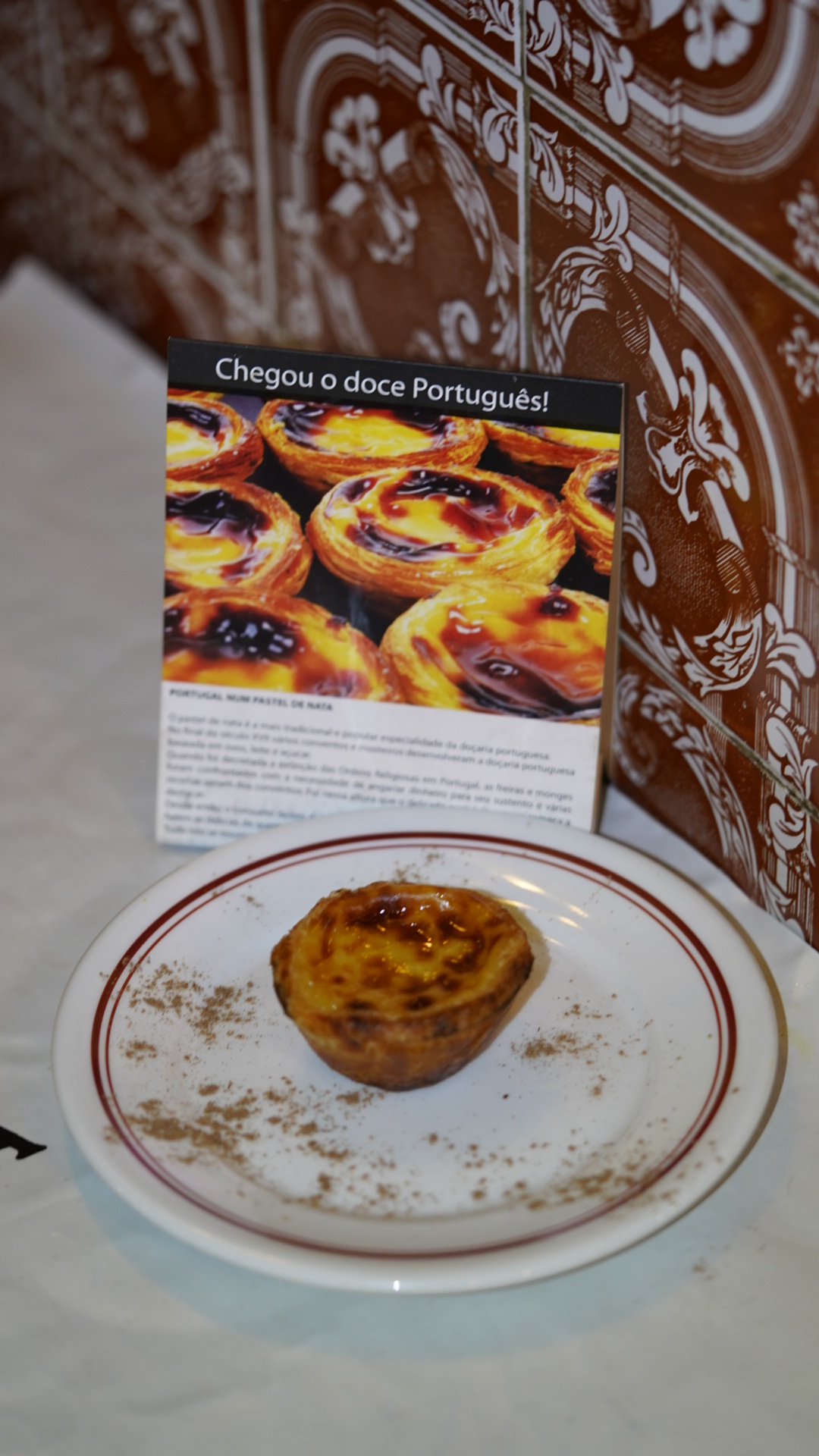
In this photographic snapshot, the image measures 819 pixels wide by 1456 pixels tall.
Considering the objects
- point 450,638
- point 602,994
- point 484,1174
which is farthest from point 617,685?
point 484,1174

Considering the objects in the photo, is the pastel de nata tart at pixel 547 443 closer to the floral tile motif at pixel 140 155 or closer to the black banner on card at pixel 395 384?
the black banner on card at pixel 395 384

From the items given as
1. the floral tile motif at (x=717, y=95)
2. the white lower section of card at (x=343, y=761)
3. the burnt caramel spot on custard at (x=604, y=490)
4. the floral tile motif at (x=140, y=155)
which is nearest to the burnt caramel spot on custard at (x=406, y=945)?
the white lower section of card at (x=343, y=761)

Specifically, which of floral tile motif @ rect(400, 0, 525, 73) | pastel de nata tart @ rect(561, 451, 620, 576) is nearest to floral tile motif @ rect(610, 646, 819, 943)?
pastel de nata tart @ rect(561, 451, 620, 576)

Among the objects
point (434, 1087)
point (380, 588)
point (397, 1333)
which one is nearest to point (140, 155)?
point (380, 588)

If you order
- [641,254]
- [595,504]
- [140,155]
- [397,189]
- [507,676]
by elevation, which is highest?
[140,155]

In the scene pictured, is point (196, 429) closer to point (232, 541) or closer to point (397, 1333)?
point (232, 541)

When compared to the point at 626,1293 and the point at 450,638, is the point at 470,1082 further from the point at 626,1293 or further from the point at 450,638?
the point at 450,638

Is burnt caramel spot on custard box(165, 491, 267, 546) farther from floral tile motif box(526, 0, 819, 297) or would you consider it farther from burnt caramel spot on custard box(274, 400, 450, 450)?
floral tile motif box(526, 0, 819, 297)
